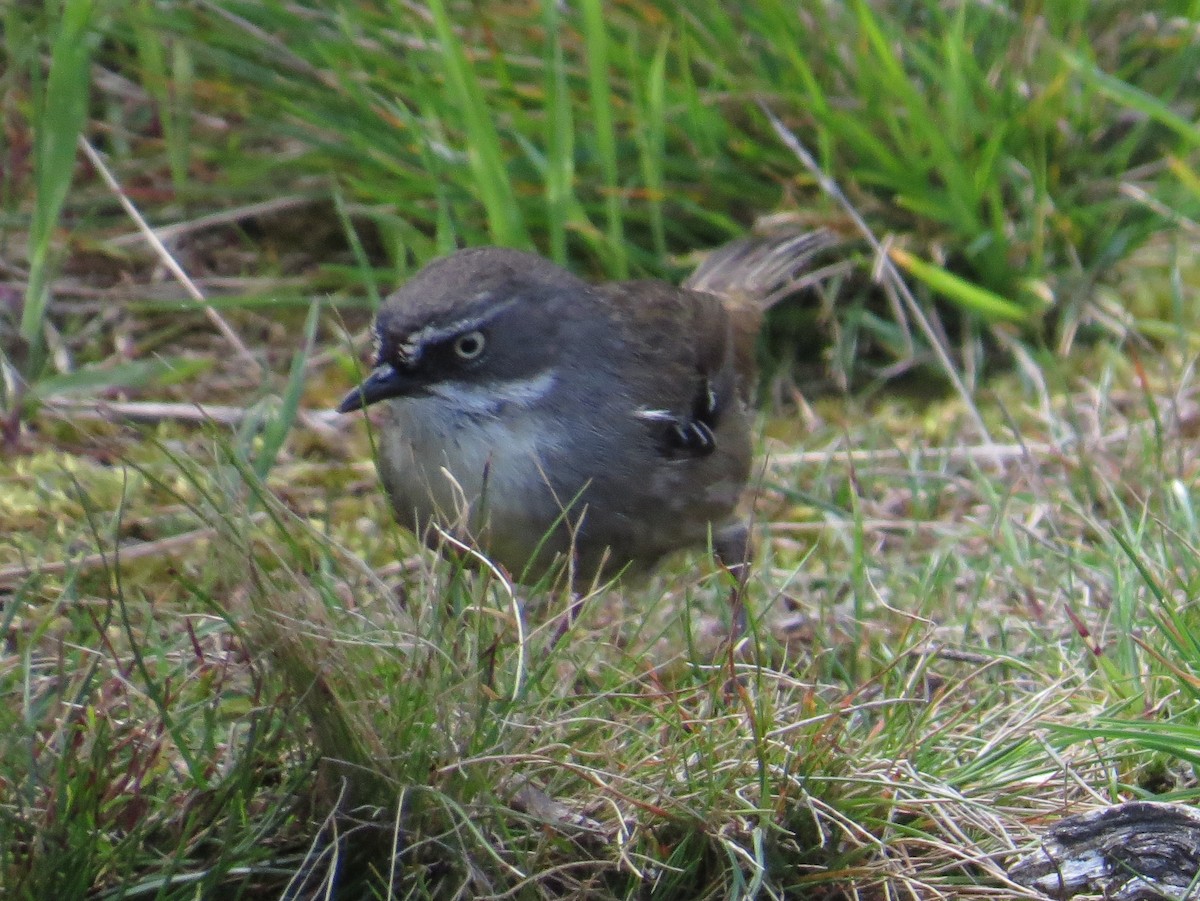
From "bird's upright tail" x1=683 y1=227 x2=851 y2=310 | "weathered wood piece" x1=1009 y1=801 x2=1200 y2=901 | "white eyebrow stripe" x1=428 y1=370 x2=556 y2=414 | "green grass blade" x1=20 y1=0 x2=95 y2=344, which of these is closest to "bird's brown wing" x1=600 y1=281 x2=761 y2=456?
"bird's upright tail" x1=683 y1=227 x2=851 y2=310

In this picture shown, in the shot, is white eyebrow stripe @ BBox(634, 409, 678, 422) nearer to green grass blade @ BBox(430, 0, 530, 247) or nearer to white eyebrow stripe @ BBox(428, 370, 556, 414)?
white eyebrow stripe @ BBox(428, 370, 556, 414)

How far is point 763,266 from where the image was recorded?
5691 millimetres

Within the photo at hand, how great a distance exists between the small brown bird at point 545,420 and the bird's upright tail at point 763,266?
0.75 meters

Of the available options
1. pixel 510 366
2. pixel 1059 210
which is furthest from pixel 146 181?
pixel 1059 210

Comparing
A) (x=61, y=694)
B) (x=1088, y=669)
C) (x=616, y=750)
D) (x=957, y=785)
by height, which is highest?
(x=61, y=694)

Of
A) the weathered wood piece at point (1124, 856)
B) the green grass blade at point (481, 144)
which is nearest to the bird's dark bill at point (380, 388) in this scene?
the green grass blade at point (481, 144)

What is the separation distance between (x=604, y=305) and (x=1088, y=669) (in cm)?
178

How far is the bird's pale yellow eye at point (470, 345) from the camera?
4.29 metres

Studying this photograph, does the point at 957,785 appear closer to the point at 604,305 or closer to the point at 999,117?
the point at 604,305

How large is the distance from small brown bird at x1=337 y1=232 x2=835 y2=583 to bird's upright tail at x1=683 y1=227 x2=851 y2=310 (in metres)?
0.75

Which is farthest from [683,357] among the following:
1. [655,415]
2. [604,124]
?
[604,124]

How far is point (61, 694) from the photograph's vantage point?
305cm

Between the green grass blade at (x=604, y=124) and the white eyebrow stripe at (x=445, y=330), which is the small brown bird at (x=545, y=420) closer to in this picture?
the white eyebrow stripe at (x=445, y=330)

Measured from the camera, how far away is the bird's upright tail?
566 centimetres
